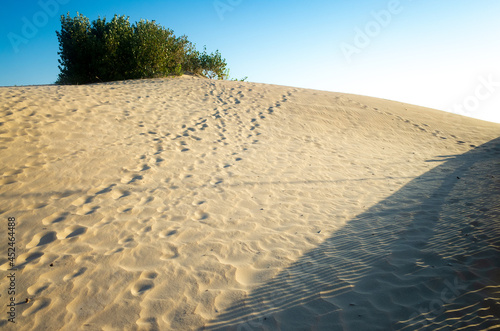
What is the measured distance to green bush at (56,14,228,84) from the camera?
14.4 metres

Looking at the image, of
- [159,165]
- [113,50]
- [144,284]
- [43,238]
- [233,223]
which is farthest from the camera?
[113,50]

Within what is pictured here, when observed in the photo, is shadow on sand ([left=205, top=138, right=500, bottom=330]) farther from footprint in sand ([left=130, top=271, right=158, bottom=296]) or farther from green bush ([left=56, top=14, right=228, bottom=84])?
green bush ([left=56, top=14, right=228, bottom=84])

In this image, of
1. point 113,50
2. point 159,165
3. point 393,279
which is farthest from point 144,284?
point 113,50

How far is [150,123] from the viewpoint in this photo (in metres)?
7.74

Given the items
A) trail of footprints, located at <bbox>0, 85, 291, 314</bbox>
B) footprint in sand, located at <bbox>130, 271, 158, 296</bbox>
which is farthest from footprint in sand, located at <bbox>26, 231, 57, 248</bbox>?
footprint in sand, located at <bbox>130, 271, 158, 296</bbox>

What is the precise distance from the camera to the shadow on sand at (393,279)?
234 cm

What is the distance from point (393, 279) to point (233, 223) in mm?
2164

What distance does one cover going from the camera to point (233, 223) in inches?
157

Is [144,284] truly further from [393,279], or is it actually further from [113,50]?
[113,50]

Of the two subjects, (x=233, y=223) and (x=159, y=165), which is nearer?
(x=233, y=223)

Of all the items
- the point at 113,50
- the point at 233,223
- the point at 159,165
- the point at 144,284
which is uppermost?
the point at 113,50

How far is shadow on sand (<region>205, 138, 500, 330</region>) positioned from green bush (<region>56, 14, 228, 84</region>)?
46.3 ft

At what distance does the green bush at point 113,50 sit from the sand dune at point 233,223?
6.79 meters

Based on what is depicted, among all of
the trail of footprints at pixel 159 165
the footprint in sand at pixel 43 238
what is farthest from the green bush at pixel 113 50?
the footprint in sand at pixel 43 238
